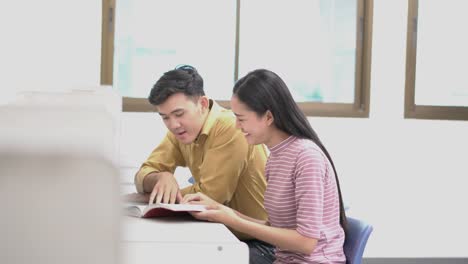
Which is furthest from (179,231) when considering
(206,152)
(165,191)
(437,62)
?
(437,62)

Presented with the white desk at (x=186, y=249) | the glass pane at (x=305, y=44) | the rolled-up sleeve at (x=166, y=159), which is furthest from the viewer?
the glass pane at (x=305, y=44)

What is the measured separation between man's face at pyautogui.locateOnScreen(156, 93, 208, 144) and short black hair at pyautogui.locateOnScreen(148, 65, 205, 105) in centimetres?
2

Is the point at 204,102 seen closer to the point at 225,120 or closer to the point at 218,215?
the point at 225,120

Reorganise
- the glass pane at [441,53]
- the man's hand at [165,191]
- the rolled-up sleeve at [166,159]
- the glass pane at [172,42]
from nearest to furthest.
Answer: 1. the man's hand at [165,191]
2. the rolled-up sleeve at [166,159]
3. the glass pane at [172,42]
4. the glass pane at [441,53]

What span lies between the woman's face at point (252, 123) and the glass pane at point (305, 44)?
2.22 meters

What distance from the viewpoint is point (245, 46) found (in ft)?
13.5

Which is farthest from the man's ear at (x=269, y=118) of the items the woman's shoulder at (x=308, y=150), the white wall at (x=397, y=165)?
the white wall at (x=397, y=165)

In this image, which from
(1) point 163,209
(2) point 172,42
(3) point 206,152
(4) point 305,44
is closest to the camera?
(1) point 163,209

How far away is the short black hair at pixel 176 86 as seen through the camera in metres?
2.20

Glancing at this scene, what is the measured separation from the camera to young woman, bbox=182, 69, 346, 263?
5.49 ft

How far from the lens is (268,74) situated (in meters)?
1.88

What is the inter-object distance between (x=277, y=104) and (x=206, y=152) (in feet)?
1.35

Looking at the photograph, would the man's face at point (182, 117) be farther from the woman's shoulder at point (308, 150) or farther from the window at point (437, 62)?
the window at point (437, 62)

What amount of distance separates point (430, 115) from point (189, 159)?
7.66ft
